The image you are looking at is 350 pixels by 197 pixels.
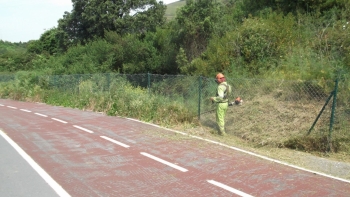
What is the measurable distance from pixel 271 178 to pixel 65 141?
226 inches

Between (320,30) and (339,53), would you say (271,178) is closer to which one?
(339,53)

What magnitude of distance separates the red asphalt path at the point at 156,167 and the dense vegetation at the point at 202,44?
2.77 meters

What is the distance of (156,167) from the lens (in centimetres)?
668

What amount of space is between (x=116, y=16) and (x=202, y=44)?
18655 millimetres

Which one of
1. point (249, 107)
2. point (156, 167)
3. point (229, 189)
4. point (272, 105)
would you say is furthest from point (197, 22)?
point (229, 189)

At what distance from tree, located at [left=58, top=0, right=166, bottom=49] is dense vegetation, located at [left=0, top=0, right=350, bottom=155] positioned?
4.3 inches

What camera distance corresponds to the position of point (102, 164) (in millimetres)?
6914

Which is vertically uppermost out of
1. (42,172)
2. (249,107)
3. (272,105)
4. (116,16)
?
(116,16)

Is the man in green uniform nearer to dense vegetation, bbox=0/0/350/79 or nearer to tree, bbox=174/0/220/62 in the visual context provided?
dense vegetation, bbox=0/0/350/79

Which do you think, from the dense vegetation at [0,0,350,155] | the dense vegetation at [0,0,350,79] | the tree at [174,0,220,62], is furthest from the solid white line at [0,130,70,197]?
the tree at [174,0,220,62]

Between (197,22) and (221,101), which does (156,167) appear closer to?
(221,101)

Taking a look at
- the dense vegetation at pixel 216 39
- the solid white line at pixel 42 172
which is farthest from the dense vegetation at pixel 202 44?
the solid white line at pixel 42 172

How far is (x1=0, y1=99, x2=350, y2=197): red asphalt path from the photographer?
5453 mm

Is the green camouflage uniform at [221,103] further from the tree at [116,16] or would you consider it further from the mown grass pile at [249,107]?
the tree at [116,16]
